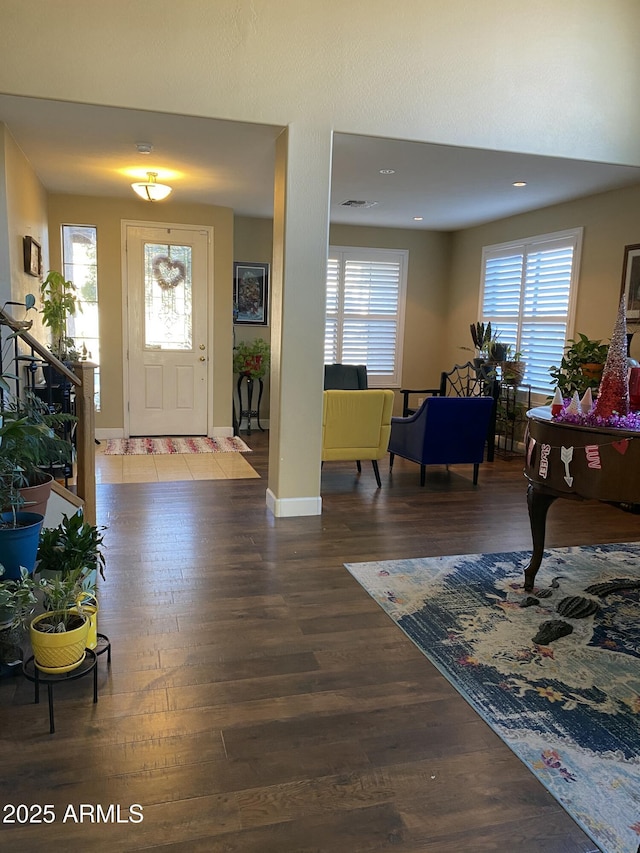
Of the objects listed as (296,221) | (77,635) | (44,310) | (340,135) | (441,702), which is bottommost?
(441,702)

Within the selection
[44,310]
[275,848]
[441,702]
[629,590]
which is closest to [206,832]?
[275,848]

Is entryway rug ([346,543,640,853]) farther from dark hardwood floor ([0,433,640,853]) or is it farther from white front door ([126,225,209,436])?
white front door ([126,225,209,436])

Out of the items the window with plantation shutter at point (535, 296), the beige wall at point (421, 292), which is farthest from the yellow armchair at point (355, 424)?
the beige wall at point (421, 292)

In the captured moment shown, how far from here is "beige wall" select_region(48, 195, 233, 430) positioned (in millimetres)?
6680

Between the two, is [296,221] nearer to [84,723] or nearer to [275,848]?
[84,723]

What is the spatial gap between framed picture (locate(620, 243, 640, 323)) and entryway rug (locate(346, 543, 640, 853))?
2352 millimetres

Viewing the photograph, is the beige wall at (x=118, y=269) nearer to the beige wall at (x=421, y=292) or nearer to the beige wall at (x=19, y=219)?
the beige wall at (x=19, y=219)

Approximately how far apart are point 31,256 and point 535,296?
4941mm

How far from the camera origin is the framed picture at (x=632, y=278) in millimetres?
5414

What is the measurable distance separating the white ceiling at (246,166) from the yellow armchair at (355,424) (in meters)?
1.85

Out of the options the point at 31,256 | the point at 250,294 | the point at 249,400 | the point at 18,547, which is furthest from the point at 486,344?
the point at 18,547

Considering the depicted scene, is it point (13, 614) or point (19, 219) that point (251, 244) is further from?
point (13, 614)

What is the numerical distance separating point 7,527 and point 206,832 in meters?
1.43

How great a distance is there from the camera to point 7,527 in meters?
2.53
